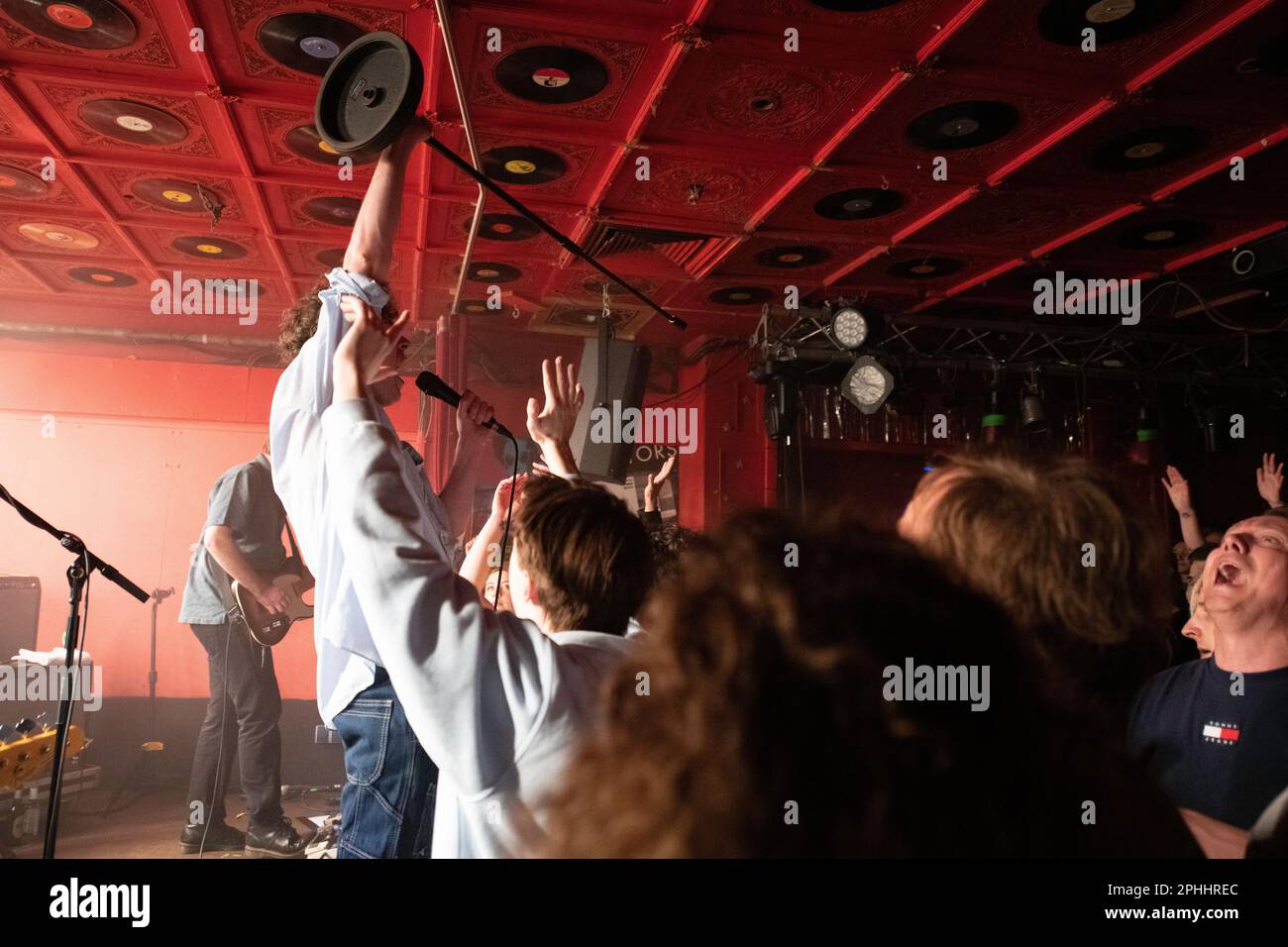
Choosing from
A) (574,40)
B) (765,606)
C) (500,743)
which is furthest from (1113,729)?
(574,40)

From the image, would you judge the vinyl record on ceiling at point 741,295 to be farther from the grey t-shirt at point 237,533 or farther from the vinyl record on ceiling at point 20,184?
the vinyl record on ceiling at point 20,184

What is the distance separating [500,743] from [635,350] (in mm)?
5272

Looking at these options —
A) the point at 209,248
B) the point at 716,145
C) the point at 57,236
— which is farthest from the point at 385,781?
the point at 57,236

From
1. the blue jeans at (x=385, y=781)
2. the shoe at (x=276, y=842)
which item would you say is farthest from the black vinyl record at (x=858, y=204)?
the blue jeans at (x=385, y=781)

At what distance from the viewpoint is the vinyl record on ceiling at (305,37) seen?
3894 millimetres

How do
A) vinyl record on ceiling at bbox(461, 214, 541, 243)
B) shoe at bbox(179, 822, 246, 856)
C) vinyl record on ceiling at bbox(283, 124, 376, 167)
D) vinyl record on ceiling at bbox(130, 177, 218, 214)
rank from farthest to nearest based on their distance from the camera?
vinyl record on ceiling at bbox(461, 214, 541, 243) → vinyl record on ceiling at bbox(130, 177, 218, 214) → vinyl record on ceiling at bbox(283, 124, 376, 167) → shoe at bbox(179, 822, 246, 856)

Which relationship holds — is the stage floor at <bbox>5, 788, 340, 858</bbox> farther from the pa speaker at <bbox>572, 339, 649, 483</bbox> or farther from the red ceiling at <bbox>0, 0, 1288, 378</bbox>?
the red ceiling at <bbox>0, 0, 1288, 378</bbox>

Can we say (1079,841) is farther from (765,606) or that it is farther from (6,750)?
(6,750)

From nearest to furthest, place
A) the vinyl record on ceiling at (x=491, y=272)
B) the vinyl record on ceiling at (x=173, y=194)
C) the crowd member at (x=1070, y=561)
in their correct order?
the crowd member at (x=1070, y=561) → the vinyl record on ceiling at (x=173, y=194) → the vinyl record on ceiling at (x=491, y=272)

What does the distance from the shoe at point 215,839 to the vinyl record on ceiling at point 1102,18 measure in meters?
5.16

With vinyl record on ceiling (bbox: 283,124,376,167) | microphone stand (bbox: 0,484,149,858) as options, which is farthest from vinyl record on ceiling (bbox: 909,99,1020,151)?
microphone stand (bbox: 0,484,149,858)

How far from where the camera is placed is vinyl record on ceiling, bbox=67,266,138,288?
23.2ft

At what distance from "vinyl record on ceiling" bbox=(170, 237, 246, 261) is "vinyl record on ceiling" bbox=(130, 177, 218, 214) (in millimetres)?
498

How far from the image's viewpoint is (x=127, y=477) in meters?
7.51
